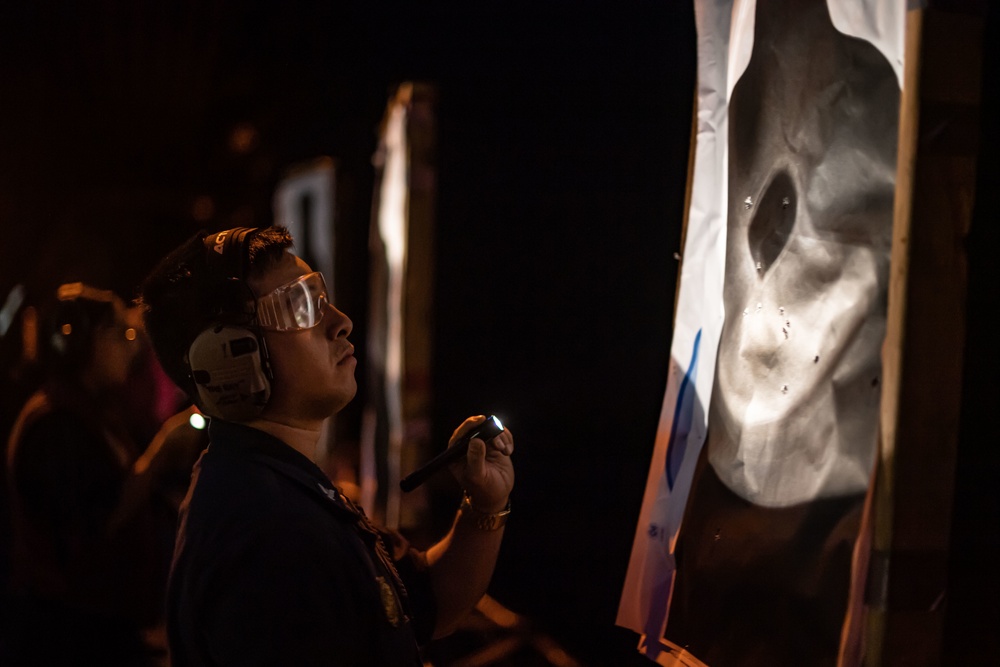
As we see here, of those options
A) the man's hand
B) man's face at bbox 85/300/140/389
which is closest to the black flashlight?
the man's hand

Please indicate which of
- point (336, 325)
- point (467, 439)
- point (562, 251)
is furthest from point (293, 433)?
point (562, 251)

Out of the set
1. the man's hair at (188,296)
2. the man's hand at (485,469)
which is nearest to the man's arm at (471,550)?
→ the man's hand at (485,469)

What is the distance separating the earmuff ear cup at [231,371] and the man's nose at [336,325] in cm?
16

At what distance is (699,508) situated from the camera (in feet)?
5.02

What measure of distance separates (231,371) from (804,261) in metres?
1.00

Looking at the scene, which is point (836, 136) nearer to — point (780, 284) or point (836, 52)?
point (836, 52)

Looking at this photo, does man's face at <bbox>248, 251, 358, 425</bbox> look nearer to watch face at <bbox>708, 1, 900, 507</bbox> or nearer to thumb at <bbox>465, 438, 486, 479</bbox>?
thumb at <bbox>465, 438, 486, 479</bbox>

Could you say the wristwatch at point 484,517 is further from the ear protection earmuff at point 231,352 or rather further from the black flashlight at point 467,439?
the ear protection earmuff at point 231,352

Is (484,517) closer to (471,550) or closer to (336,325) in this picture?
(471,550)

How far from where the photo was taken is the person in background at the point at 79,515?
8.04 feet

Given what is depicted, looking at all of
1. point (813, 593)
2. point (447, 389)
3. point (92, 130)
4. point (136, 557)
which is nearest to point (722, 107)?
point (813, 593)

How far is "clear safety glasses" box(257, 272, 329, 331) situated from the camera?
1541 mm

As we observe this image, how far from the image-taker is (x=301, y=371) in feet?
5.15

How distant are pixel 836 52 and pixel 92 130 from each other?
12.4 meters
